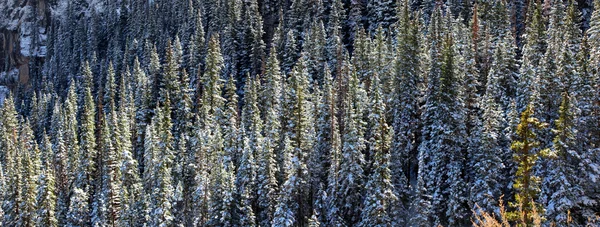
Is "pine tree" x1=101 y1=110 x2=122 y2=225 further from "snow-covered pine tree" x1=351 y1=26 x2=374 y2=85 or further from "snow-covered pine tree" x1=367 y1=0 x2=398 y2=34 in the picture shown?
"snow-covered pine tree" x1=367 y1=0 x2=398 y2=34

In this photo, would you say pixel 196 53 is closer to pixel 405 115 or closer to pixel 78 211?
pixel 78 211

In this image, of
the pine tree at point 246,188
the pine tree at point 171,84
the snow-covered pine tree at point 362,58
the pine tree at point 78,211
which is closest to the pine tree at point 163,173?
the pine tree at point 171,84

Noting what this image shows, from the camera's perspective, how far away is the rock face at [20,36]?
172875 millimetres

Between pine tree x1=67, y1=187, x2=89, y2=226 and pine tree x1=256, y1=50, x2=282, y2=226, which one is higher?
pine tree x1=256, y1=50, x2=282, y2=226

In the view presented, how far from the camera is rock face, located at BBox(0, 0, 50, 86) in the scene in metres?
173

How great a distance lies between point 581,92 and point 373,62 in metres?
26.9

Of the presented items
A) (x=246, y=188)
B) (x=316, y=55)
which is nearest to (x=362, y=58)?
(x=316, y=55)

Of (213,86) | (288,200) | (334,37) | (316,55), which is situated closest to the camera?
(288,200)

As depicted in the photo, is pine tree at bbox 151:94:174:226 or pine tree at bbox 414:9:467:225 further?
pine tree at bbox 151:94:174:226

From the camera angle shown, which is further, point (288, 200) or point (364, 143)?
point (364, 143)

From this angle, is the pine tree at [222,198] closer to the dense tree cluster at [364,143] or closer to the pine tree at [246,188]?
the dense tree cluster at [364,143]

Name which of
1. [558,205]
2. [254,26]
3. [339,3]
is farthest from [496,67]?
[254,26]

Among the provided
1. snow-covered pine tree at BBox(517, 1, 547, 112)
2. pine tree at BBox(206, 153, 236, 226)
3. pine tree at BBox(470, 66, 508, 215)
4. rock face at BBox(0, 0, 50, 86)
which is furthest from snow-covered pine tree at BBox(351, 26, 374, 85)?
rock face at BBox(0, 0, 50, 86)

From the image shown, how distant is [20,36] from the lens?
17975cm
